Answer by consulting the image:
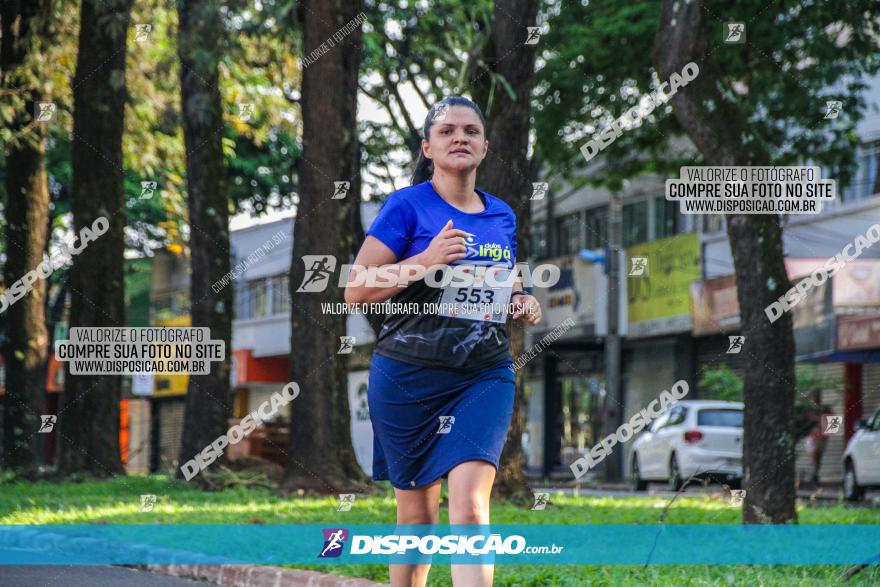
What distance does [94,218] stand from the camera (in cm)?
1772

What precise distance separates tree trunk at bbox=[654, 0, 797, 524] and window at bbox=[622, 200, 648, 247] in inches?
886

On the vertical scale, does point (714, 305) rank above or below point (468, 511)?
above

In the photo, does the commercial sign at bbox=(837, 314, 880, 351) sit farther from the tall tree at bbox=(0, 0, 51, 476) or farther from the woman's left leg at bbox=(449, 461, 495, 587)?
the woman's left leg at bbox=(449, 461, 495, 587)

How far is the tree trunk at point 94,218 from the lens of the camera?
58.2ft

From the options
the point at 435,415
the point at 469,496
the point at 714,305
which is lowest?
the point at 469,496

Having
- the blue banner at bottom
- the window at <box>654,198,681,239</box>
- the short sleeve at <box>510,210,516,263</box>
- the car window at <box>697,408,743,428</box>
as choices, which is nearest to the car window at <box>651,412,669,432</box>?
the car window at <box>697,408,743,428</box>

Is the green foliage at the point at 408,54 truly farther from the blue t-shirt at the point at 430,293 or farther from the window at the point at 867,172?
the blue t-shirt at the point at 430,293

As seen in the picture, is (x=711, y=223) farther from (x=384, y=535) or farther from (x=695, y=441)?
(x=384, y=535)

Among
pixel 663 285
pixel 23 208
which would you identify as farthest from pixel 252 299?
pixel 23 208

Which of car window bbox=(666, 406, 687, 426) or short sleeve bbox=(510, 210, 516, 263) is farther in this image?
car window bbox=(666, 406, 687, 426)

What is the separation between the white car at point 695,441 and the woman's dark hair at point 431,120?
17.0 meters

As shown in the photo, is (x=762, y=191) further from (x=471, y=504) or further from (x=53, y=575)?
(x=471, y=504)

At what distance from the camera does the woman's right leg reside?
516 centimetres

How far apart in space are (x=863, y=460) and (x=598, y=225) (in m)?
15.8
